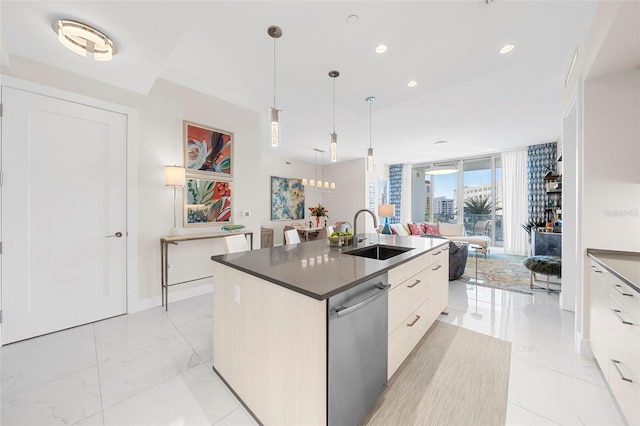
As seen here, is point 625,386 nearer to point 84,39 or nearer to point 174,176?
point 174,176

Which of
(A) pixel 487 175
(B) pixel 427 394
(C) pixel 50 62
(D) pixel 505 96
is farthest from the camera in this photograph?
(A) pixel 487 175

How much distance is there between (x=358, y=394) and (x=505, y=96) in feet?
14.1

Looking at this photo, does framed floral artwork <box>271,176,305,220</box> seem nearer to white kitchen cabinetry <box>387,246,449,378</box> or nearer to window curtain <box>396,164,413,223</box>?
window curtain <box>396,164,413,223</box>

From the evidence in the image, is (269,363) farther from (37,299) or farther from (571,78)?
(571,78)

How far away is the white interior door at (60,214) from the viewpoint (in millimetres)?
2199

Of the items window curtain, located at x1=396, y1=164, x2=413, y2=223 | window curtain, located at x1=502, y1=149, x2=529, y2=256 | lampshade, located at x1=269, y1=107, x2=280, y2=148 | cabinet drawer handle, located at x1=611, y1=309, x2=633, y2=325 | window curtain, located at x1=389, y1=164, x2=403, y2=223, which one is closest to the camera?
cabinet drawer handle, located at x1=611, y1=309, x2=633, y2=325

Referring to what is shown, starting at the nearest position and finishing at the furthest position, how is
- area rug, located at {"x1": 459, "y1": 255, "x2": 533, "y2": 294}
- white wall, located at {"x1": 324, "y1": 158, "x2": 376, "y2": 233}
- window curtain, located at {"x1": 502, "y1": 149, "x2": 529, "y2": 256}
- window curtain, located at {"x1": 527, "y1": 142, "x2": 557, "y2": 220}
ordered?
area rug, located at {"x1": 459, "y1": 255, "x2": 533, "y2": 294} < window curtain, located at {"x1": 527, "y1": 142, "x2": 557, "y2": 220} < window curtain, located at {"x1": 502, "y1": 149, "x2": 529, "y2": 256} < white wall, located at {"x1": 324, "y1": 158, "x2": 376, "y2": 233}

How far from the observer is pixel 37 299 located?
91.5 inches

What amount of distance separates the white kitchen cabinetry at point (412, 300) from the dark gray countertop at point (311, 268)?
0.13 m

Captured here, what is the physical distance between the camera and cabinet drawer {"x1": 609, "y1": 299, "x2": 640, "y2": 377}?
1211 mm

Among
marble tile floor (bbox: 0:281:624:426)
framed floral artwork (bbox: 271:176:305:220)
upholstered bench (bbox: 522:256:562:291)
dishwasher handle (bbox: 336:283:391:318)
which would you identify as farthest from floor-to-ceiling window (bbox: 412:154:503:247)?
dishwasher handle (bbox: 336:283:391:318)

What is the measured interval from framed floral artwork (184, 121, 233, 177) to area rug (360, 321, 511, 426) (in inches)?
133

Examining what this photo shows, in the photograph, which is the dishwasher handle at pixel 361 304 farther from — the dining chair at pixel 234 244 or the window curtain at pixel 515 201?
the window curtain at pixel 515 201

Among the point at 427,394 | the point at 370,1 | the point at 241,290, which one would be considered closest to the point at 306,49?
the point at 370,1
